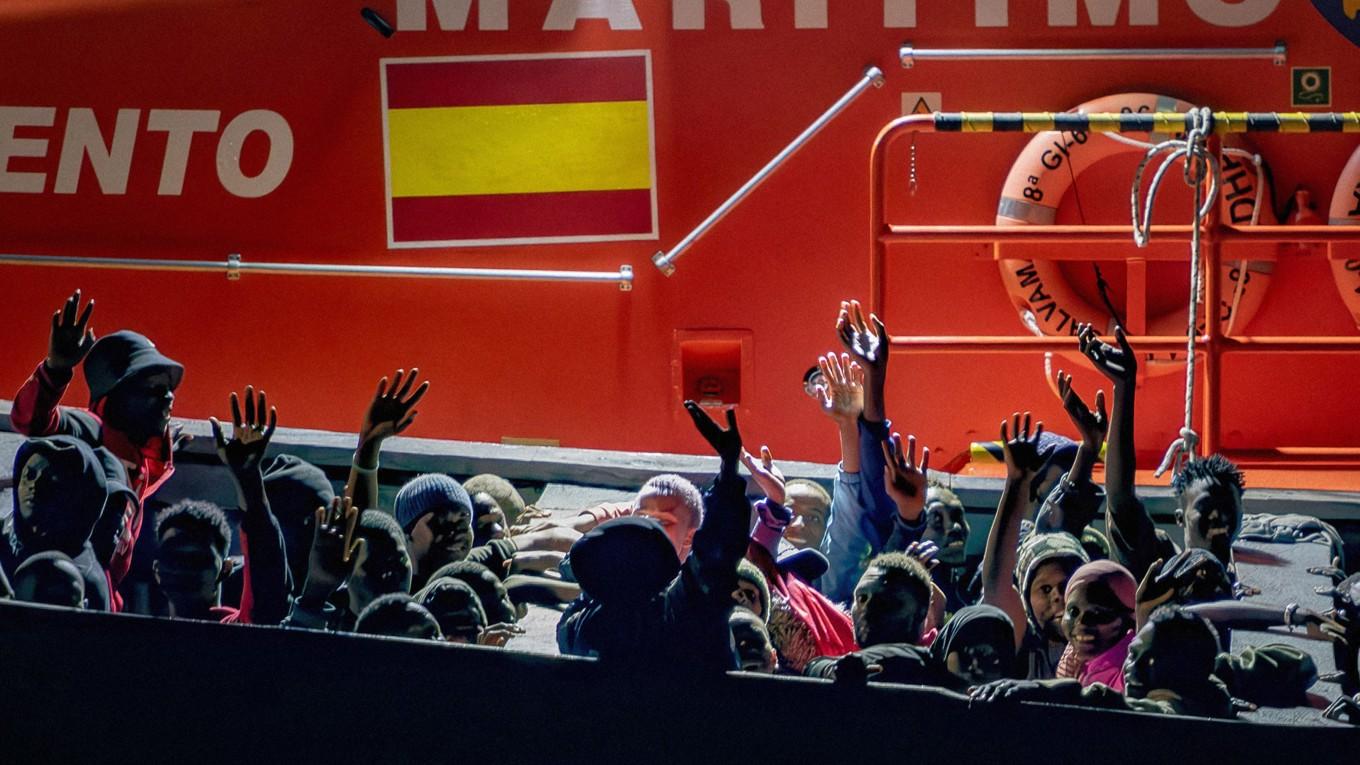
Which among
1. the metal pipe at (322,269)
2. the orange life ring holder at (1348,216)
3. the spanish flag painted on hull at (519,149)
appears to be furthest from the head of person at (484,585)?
the orange life ring holder at (1348,216)

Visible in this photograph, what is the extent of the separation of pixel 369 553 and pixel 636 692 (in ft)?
2.25

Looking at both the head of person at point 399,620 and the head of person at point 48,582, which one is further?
the head of person at point 48,582

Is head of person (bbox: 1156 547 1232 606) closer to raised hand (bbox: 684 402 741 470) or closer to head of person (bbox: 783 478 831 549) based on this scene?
raised hand (bbox: 684 402 741 470)

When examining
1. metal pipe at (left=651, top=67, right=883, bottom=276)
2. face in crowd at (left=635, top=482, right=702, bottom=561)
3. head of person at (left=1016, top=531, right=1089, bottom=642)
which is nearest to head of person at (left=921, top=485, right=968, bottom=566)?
→ head of person at (left=1016, top=531, right=1089, bottom=642)

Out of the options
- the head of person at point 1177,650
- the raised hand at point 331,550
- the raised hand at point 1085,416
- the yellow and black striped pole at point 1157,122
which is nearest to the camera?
the head of person at point 1177,650

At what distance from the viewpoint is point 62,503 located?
3.22 m

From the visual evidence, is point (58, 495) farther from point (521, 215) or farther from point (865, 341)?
point (521, 215)

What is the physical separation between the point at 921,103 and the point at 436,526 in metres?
2.40

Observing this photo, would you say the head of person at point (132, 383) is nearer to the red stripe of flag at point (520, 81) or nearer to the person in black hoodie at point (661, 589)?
the person in black hoodie at point (661, 589)

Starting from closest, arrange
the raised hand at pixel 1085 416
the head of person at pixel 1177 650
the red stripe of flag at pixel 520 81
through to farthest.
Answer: the head of person at pixel 1177 650 < the raised hand at pixel 1085 416 < the red stripe of flag at pixel 520 81

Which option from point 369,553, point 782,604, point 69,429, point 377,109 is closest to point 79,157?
point 377,109

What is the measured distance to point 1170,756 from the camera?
2.64 metres

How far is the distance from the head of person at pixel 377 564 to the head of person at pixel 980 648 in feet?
3.27

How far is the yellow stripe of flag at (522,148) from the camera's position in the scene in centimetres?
544
